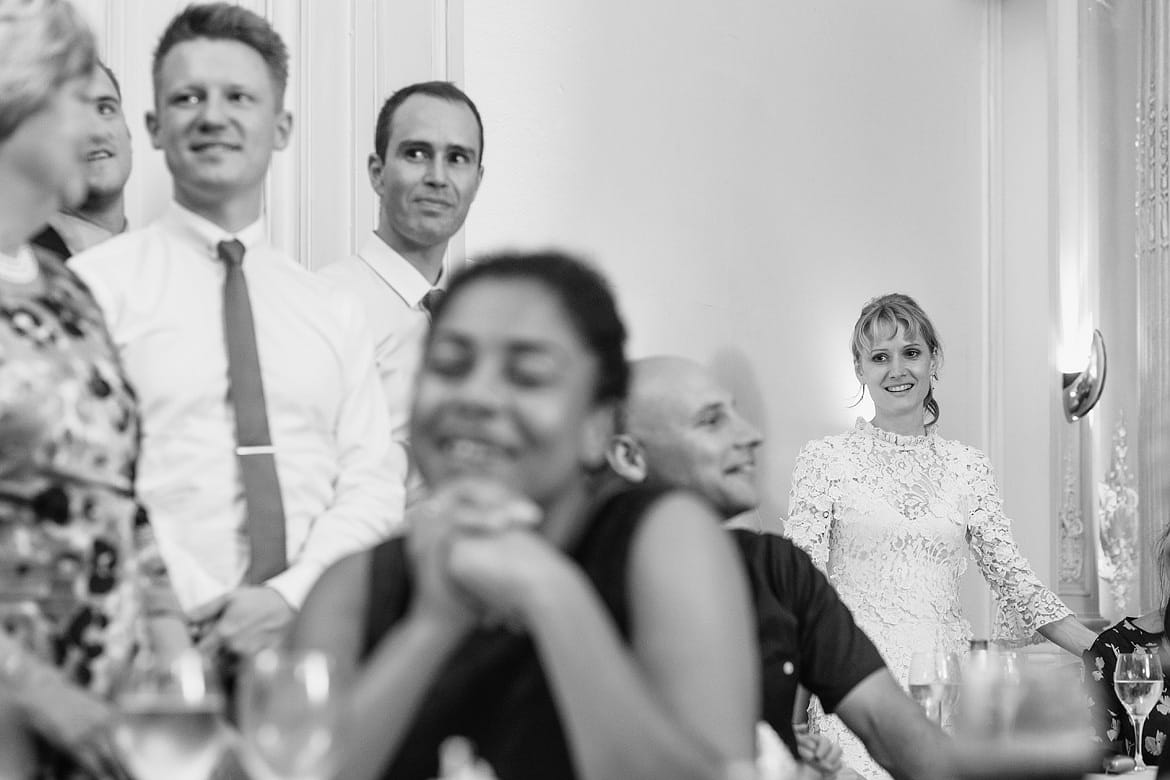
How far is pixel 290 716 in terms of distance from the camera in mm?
1149

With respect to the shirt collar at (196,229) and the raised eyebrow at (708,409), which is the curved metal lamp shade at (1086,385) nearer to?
the raised eyebrow at (708,409)

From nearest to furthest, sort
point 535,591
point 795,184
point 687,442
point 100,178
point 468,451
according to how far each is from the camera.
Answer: point 535,591, point 468,451, point 687,442, point 100,178, point 795,184

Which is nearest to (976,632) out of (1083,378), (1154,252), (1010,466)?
(1010,466)

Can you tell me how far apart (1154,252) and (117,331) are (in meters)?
3.61

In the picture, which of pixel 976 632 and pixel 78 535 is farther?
pixel 976 632

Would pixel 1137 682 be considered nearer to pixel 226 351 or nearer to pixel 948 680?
pixel 948 680

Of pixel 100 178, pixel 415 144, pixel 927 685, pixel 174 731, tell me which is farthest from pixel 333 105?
pixel 174 731

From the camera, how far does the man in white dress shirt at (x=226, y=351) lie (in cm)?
228

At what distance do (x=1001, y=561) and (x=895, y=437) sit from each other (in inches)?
17.8

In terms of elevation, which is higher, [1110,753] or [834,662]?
[834,662]

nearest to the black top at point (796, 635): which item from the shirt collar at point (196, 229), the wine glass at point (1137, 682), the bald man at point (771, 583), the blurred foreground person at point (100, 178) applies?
the bald man at point (771, 583)

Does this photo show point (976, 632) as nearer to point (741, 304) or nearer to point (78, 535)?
point (741, 304)

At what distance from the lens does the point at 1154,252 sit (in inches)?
193

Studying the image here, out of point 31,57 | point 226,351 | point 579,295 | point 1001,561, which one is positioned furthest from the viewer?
point 1001,561
